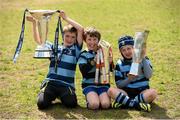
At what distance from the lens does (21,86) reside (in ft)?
28.2

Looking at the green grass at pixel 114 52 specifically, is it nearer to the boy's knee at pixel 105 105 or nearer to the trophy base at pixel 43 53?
the boy's knee at pixel 105 105

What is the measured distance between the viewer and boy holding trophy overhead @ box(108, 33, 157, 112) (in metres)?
6.96

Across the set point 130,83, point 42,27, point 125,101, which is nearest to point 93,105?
point 125,101

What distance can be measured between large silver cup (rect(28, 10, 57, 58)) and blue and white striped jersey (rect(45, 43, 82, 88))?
18 cm

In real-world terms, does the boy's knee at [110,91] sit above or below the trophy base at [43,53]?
below

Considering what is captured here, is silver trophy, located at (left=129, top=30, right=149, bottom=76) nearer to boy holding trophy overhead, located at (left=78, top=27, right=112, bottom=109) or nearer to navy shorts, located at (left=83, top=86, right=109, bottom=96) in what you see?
boy holding trophy overhead, located at (left=78, top=27, right=112, bottom=109)

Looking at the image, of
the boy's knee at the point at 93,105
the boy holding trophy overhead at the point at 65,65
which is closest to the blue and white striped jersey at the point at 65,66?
the boy holding trophy overhead at the point at 65,65

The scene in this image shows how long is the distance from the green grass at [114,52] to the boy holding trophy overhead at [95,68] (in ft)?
0.83

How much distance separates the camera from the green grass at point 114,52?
271 inches

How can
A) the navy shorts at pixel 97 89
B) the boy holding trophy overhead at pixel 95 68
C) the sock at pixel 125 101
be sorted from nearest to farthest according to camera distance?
the sock at pixel 125 101 → the boy holding trophy overhead at pixel 95 68 → the navy shorts at pixel 97 89

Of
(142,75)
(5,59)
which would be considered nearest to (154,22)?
(5,59)

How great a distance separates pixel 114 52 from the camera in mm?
11820

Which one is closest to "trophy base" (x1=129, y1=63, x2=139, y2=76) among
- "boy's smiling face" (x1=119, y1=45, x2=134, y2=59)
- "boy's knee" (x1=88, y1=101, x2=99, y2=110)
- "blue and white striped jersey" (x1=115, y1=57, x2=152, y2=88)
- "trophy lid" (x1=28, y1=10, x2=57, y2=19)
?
"blue and white striped jersey" (x1=115, y1=57, x2=152, y2=88)

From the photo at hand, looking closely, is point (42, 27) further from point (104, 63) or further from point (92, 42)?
point (104, 63)
